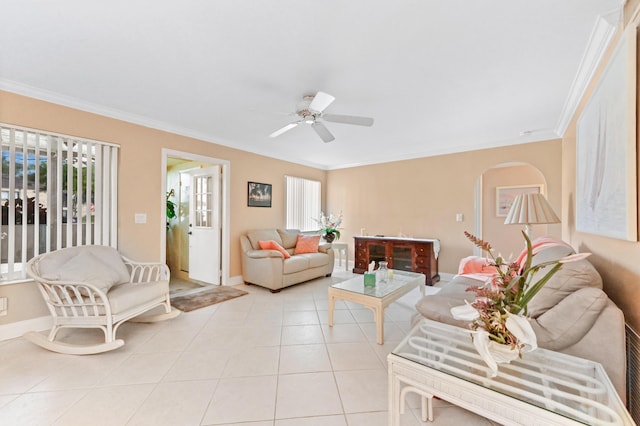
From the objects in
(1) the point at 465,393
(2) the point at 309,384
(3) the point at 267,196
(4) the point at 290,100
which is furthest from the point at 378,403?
(3) the point at 267,196

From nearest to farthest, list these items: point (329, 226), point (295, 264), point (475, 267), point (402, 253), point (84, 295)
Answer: point (84, 295) → point (475, 267) → point (295, 264) → point (402, 253) → point (329, 226)

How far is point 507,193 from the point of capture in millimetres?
5219

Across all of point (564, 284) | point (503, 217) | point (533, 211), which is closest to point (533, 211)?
point (533, 211)

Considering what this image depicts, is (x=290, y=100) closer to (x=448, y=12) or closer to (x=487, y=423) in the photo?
(x=448, y=12)

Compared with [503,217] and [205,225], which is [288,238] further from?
[503,217]

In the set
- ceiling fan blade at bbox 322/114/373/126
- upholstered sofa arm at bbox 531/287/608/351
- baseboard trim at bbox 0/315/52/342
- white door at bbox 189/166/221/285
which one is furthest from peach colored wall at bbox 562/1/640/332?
baseboard trim at bbox 0/315/52/342

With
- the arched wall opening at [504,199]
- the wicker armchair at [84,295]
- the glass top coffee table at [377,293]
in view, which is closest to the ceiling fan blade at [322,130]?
the glass top coffee table at [377,293]

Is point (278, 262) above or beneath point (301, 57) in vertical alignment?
beneath

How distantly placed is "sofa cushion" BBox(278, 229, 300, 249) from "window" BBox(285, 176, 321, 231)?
0.44m

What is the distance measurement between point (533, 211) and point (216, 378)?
335cm

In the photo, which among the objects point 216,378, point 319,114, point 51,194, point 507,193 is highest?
point 319,114

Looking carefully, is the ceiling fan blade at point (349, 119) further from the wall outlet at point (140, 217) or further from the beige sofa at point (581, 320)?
the wall outlet at point (140, 217)

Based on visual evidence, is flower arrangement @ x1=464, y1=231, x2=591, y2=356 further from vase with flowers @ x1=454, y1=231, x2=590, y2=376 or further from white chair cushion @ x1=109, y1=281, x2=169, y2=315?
white chair cushion @ x1=109, y1=281, x2=169, y2=315

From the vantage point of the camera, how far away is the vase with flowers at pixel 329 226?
5.25m
